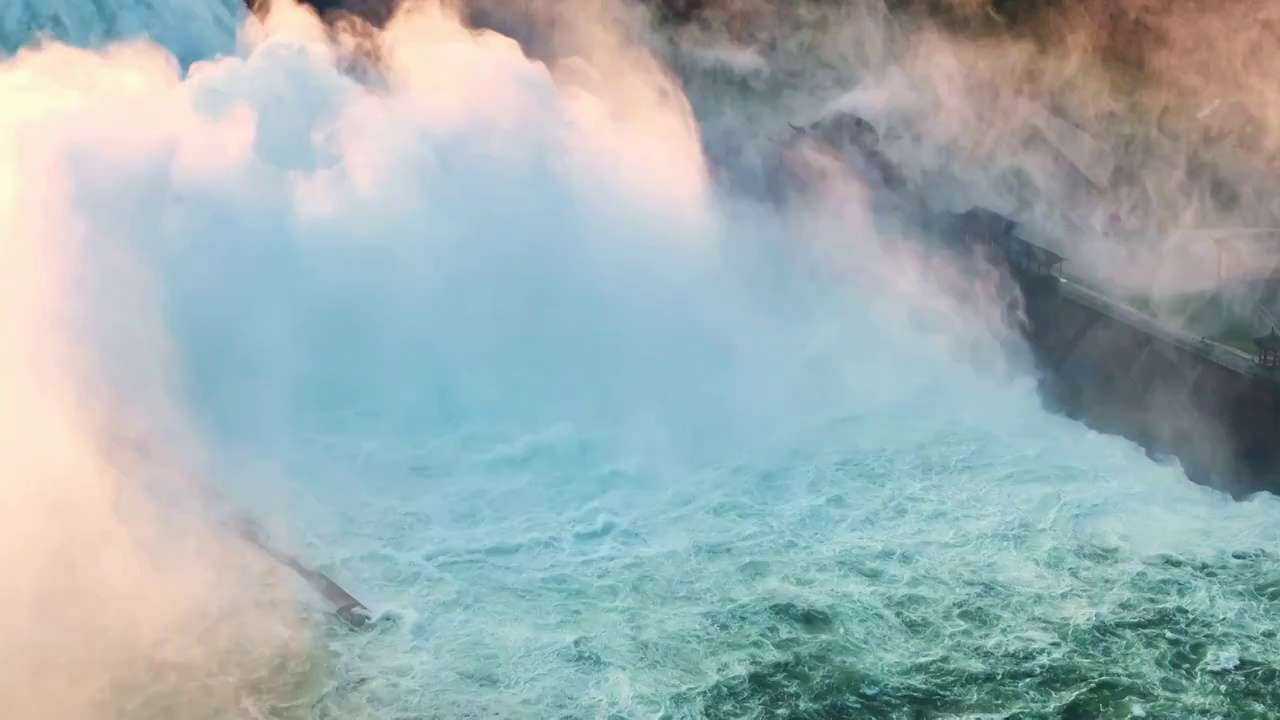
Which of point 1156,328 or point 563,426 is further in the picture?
point 1156,328

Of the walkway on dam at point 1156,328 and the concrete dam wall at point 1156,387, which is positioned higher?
the walkway on dam at point 1156,328

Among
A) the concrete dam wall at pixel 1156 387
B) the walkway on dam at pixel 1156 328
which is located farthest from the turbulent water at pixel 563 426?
the walkway on dam at pixel 1156 328

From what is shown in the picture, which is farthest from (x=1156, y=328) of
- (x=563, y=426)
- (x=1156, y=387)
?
(x=563, y=426)

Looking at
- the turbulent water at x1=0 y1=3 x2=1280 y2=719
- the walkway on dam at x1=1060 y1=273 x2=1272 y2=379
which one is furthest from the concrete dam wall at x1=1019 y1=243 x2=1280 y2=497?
the turbulent water at x1=0 y1=3 x2=1280 y2=719

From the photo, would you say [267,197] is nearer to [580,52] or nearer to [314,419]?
[314,419]

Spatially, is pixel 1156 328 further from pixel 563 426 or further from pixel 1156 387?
pixel 563 426

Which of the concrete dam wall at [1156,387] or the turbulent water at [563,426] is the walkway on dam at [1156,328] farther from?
the turbulent water at [563,426]

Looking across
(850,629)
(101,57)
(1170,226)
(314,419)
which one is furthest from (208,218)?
(1170,226)

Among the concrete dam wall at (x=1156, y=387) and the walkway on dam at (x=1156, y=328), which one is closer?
the concrete dam wall at (x=1156, y=387)
